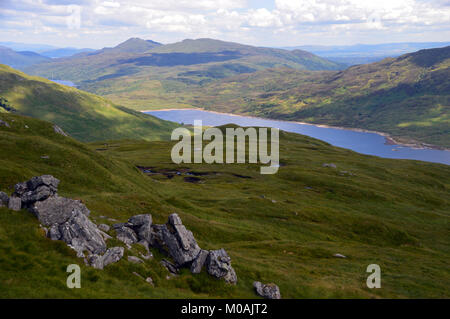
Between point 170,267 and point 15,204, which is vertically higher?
point 15,204

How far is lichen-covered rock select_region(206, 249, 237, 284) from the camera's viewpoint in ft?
117

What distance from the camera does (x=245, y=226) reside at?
7181 centimetres

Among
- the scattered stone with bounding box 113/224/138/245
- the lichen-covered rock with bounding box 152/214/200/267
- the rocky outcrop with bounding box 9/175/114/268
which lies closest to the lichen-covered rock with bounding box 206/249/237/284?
the lichen-covered rock with bounding box 152/214/200/267

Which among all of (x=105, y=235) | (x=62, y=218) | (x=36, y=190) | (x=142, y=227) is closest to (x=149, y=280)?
(x=105, y=235)

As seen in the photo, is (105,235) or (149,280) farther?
(105,235)

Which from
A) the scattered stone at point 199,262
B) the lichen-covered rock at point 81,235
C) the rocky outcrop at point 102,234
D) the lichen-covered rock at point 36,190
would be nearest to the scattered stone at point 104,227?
the rocky outcrop at point 102,234

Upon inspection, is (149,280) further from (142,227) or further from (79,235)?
(142,227)

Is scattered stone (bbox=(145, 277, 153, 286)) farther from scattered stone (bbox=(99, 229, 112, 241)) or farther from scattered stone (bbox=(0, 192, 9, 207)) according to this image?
scattered stone (bbox=(0, 192, 9, 207))

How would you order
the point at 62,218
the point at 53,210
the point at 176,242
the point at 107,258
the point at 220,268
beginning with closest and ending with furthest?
the point at 107,258 < the point at 62,218 < the point at 53,210 < the point at 220,268 < the point at 176,242

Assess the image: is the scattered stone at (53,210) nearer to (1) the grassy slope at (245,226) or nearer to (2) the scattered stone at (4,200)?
(1) the grassy slope at (245,226)

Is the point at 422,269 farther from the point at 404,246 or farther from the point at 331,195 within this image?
the point at 331,195

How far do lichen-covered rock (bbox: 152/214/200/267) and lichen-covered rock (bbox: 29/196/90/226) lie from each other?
368 inches

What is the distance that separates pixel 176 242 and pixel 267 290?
36.6 ft
